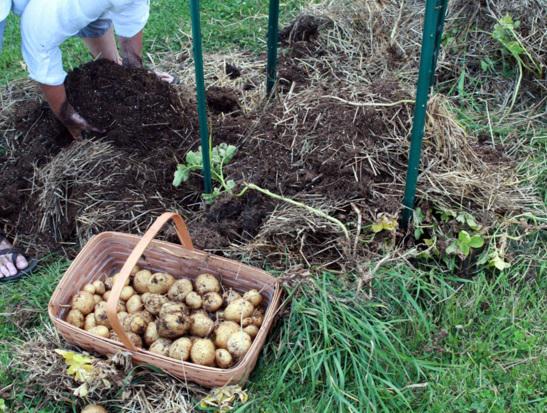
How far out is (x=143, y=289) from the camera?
108 inches

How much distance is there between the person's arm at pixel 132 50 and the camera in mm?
3716

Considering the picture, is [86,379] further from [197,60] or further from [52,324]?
[197,60]

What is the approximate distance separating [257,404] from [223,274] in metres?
0.57

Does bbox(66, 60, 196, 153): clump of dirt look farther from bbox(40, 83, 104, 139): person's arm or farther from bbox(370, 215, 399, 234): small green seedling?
bbox(370, 215, 399, 234): small green seedling

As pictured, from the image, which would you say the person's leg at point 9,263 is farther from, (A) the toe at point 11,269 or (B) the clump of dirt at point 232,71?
(B) the clump of dirt at point 232,71

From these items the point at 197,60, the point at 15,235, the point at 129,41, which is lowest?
the point at 15,235

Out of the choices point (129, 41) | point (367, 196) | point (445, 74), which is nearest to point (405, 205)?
point (367, 196)

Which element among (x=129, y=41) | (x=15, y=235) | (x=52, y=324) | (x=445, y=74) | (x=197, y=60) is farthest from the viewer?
(x=445, y=74)

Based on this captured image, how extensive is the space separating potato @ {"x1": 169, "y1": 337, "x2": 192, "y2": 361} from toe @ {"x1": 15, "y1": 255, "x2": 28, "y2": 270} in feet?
3.46

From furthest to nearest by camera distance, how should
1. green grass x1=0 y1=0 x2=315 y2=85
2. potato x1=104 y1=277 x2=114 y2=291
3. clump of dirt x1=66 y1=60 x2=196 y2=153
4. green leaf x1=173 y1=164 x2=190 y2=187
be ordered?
1. green grass x1=0 y1=0 x2=315 y2=85
2. clump of dirt x1=66 y1=60 x2=196 y2=153
3. green leaf x1=173 y1=164 x2=190 y2=187
4. potato x1=104 y1=277 x2=114 y2=291

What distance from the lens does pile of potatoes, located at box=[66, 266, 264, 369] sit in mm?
2426

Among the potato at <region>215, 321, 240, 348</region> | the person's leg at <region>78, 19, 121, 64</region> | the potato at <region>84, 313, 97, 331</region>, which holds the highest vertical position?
the person's leg at <region>78, 19, 121, 64</region>

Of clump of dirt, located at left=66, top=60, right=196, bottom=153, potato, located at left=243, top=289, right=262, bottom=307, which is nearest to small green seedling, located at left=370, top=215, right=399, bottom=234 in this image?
potato, located at left=243, top=289, right=262, bottom=307

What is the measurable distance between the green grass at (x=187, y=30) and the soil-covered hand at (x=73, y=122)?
4.00 feet
